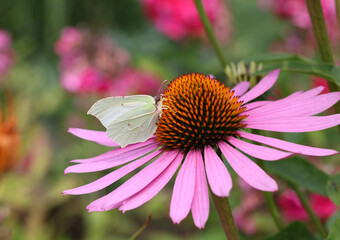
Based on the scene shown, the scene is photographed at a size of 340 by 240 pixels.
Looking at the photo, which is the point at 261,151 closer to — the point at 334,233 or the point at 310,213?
the point at 334,233

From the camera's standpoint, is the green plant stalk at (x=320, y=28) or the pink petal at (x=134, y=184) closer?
the pink petal at (x=134, y=184)

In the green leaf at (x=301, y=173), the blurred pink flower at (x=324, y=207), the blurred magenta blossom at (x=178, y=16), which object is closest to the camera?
the green leaf at (x=301, y=173)

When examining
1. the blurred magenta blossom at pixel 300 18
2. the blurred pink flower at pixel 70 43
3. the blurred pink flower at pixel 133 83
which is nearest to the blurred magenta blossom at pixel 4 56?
the blurred pink flower at pixel 70 43

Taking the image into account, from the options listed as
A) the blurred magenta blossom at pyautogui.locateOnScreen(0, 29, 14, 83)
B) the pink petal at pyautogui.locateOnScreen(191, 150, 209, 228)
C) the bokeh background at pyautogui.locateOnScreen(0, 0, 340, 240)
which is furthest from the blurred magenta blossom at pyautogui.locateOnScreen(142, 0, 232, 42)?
the pink petal at pyautogui.locateOnScreen(191, 150, 209, 228)

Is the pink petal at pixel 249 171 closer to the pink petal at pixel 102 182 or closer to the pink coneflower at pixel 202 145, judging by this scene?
the pink coneflower at pixel 202 145

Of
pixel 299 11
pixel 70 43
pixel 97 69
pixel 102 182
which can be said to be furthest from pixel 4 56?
pixel 102 182

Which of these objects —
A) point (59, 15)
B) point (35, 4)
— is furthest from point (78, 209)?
point (35, 4)
